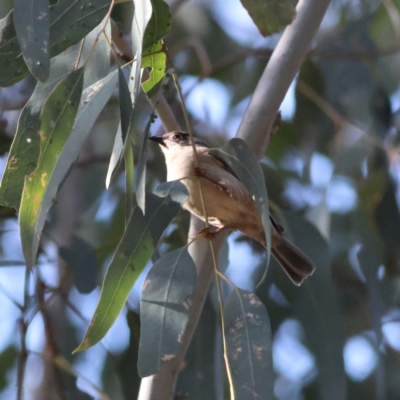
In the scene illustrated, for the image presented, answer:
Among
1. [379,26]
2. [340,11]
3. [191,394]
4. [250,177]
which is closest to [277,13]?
[250,177]

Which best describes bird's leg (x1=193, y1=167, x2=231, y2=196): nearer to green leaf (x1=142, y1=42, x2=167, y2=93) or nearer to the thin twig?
green leaf (x1=142, y1=42, x2=167, y2=93)

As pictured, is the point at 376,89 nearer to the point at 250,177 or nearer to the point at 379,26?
the point at 379,26

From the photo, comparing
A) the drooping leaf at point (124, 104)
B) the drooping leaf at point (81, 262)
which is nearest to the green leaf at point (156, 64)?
the drooping leaf at point (124, 104)

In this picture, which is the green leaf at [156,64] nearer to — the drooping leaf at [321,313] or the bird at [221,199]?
the bird at [221,199]

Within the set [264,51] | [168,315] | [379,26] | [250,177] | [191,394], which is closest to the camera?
[168,315]

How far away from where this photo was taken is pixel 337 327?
2.99 m

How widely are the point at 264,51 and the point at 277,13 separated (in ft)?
6.11

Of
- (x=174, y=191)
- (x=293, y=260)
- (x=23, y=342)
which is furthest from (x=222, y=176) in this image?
(x=23, y=342)

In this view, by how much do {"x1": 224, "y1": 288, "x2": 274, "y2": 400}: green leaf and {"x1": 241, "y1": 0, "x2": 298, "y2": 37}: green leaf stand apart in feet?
3.54

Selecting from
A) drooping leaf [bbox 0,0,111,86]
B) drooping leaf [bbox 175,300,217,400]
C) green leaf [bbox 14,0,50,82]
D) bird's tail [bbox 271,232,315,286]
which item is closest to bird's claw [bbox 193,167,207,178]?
bird's tail [bbox 271,232,315,286]

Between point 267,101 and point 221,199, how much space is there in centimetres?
46

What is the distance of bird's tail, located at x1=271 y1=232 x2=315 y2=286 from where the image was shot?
2.98m

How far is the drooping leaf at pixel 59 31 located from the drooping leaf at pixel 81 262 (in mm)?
1407

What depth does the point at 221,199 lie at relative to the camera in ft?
8.98
